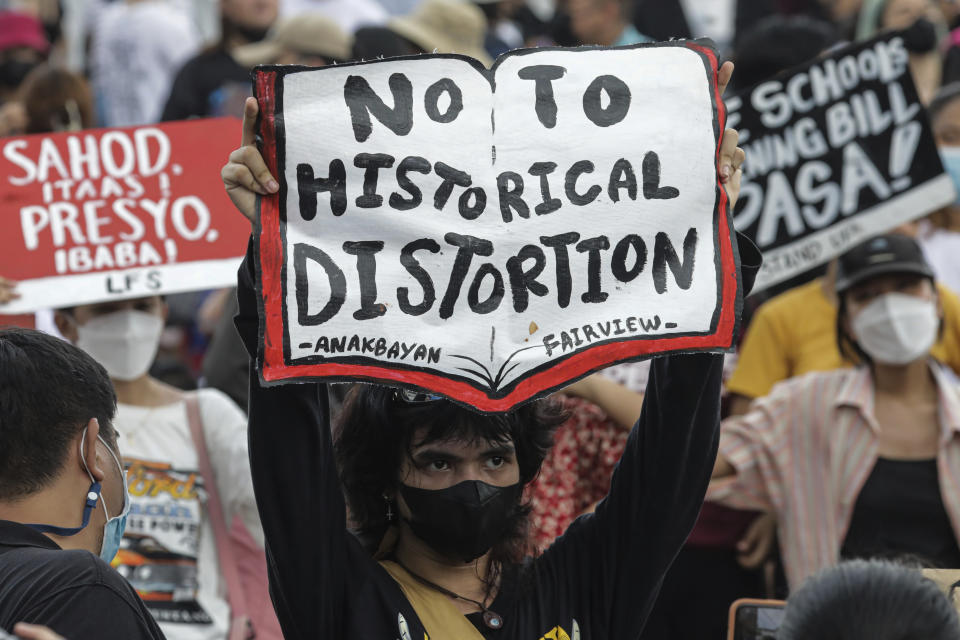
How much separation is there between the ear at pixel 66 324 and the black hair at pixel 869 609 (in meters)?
2.87

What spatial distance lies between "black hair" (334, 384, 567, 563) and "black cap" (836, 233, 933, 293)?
6.87 feet

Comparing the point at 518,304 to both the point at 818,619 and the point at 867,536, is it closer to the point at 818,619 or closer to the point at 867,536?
the point at 818,619

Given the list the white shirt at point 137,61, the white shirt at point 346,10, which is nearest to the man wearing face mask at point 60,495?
the white shirt at point 137,61

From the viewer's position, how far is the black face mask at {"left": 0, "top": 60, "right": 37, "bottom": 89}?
29.6 feet

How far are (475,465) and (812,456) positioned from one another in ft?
6.82

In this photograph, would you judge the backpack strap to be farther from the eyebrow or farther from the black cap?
the black cap

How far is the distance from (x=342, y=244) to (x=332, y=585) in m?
0.62

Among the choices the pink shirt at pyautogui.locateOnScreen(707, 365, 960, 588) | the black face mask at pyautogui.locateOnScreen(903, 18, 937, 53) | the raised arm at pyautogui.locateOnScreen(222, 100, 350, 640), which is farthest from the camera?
the black face mask at pyautogui.locateOnScreen(903, 18, 937, 53)

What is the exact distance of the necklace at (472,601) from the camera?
9.54 ft

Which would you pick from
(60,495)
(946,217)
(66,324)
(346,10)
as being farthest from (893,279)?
(346,10)

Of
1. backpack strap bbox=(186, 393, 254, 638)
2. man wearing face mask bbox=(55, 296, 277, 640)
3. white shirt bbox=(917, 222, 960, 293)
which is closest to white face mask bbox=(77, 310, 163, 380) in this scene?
man wearing face mask bbox=(55, 296, 277, 640)

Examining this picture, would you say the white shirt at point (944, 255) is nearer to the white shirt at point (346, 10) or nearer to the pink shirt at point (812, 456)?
the pink shirt at point (812, 456)

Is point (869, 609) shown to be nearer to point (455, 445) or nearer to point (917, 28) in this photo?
point (455, 445)

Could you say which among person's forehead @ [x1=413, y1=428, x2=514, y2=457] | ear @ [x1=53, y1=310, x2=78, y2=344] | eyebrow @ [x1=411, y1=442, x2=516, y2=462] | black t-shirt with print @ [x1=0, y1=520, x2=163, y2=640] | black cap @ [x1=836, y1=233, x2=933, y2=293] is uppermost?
black cap @ [x1=836, y1=233, x2=933, y2=293]
